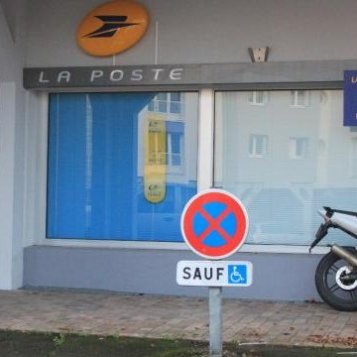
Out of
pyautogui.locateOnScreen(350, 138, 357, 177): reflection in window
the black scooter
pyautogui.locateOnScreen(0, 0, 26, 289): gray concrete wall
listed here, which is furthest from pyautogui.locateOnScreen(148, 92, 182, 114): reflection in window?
the black scooter

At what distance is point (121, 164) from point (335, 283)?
2993 mm

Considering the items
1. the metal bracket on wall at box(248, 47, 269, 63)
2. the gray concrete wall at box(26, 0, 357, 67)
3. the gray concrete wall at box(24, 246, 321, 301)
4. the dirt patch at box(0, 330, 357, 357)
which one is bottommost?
the dirt patch at box(0, 330, 357, 357)

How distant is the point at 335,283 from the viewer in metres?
7.71

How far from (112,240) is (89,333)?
2.42 m

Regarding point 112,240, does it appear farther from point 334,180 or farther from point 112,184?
point 334,180

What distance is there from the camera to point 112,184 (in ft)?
29.3

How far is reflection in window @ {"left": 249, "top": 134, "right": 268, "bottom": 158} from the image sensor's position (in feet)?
28.0

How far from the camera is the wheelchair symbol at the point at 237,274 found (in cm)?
515

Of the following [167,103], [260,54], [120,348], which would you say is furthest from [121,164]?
[120,348]

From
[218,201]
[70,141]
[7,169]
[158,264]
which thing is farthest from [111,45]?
[218,201]

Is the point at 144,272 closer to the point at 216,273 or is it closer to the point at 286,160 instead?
the point at 286,160

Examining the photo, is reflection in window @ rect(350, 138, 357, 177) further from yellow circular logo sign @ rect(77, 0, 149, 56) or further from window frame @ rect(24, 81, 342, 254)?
yellow circular logo sign @ rect(77, 0, 149, 56)

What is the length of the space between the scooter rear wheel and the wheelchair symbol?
274cm

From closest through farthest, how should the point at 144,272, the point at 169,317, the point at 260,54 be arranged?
the point at 169,317, the point at 260,54, the point at 144,272
